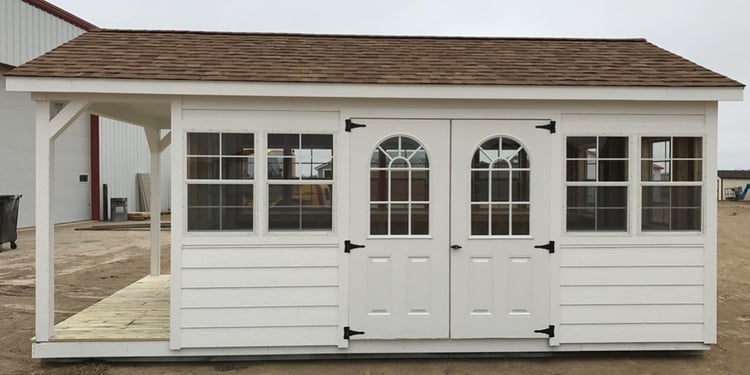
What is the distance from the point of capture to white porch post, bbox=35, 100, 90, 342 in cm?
434

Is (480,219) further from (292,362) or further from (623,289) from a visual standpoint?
(292,362)

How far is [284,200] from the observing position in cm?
452

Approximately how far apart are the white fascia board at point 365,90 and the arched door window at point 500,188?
0.48 meters

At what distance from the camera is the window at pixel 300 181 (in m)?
4.49

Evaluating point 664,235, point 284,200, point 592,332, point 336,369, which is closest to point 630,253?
point 664,235

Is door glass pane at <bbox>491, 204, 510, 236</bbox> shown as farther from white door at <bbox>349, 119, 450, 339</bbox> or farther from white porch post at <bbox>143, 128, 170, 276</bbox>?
white porch post at <bbox>143, 128, 170, 276</bbox>

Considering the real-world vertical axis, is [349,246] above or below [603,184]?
below

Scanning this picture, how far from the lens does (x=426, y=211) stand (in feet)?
14.9

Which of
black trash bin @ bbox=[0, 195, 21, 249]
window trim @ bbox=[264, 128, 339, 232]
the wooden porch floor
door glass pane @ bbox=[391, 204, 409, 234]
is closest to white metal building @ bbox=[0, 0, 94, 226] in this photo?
black trash bin @ bbox=[0, 195, 21, 249]

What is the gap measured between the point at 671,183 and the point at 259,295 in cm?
Answer: 377

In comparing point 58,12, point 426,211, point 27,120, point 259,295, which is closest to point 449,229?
point 426,211

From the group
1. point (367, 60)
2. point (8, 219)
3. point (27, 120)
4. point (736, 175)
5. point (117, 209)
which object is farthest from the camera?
point (736, 175)

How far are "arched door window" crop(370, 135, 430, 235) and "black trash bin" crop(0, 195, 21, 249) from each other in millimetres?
10671

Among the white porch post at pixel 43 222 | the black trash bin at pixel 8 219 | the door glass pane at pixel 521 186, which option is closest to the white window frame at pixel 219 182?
the white porch post at pixel 43 222
